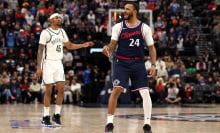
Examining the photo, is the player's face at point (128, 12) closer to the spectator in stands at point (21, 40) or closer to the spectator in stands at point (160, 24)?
the spectator in stands at point (21, 40)

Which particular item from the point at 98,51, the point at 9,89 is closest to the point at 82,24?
the point at 98,51

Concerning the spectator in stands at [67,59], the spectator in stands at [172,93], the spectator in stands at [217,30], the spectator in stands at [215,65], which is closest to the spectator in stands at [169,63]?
the spectator in stands at [172,93]

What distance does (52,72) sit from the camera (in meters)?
11.1

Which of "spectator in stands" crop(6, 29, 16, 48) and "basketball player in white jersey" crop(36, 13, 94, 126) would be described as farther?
"spectator in stands" crop(6, 29, 16, 48)

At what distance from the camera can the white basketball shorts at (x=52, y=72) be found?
11125mm

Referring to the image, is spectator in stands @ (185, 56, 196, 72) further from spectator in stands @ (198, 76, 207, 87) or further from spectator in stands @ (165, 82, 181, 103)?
spectator in stands @ (165, 82, 181, 103)

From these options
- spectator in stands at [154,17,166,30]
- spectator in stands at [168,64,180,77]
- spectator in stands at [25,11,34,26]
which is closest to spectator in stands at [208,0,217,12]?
spectator in stands at [154,17,166,30]

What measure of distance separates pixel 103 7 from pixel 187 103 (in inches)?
310

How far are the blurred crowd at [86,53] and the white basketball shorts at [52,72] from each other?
1039cm

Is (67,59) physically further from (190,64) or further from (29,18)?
(190,64)

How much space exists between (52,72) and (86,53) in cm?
1359

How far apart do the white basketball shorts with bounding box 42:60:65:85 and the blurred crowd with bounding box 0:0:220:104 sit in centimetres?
1039

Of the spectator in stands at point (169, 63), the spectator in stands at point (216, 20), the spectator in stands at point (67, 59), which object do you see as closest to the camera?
the spectator in stands at point (67, 59)

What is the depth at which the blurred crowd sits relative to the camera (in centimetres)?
2259
